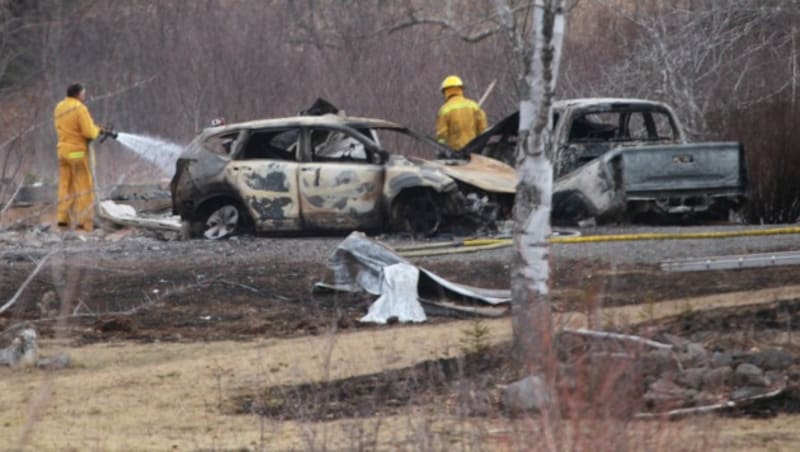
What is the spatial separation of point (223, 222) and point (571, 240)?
14.5 ft

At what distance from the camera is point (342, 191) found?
1798 centimetres

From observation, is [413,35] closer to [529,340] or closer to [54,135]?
[54,135]

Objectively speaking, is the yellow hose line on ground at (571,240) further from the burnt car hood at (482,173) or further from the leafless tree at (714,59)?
the leafless tree at (714,59)

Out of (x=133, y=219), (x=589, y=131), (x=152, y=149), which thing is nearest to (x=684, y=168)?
(x=589, y=131)

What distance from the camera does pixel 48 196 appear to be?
24922 millimetres

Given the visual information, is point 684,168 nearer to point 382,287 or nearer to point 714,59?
point 382,287

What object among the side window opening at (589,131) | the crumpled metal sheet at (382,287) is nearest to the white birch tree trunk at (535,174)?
the crumpled metal sheet at (382,287)

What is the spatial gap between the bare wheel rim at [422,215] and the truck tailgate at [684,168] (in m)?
2.13

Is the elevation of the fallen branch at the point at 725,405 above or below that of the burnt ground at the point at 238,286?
below

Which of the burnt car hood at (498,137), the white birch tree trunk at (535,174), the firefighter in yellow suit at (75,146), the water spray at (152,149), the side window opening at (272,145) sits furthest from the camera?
the water spray at (152,149)

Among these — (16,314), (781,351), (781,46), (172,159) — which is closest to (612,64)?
(781,46)

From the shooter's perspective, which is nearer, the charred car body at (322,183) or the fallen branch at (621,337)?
the fallen branch at (621,337)

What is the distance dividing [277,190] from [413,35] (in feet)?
40.4

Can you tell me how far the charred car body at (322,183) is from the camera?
17891 millimetres
